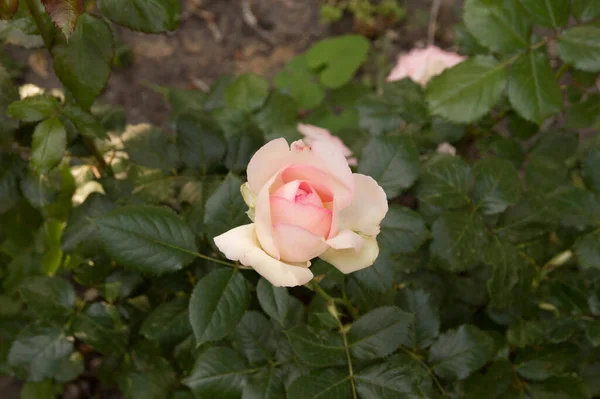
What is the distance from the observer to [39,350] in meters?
0.95

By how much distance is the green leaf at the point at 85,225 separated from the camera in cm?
94

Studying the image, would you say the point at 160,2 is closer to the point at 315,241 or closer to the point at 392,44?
the point at 315,241

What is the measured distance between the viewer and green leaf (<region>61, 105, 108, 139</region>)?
2.76 feet

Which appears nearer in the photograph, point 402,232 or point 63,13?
point 63,13

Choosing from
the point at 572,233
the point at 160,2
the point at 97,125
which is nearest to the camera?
the point at 160,2

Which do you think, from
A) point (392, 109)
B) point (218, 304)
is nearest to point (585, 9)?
point (392, 109)

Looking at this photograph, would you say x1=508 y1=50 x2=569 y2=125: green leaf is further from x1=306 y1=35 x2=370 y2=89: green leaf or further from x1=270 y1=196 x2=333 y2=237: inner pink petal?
x1=306 y1=35 x2=370 y2=89: green leaf

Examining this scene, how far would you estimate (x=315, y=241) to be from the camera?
53 cm

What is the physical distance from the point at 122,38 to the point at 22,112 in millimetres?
1642

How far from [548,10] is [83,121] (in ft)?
2.79

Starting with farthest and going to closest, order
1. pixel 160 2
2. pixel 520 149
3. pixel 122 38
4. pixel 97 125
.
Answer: pixel 122 38
pixel 520 149
pixel 97 125
pixel 160 2

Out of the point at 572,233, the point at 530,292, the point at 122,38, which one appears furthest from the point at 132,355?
the point at 122,38

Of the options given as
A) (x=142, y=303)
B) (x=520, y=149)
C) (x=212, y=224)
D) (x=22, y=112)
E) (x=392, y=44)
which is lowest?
(x=392, y=44)

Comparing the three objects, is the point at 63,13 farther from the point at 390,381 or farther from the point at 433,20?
the point at 433,20
